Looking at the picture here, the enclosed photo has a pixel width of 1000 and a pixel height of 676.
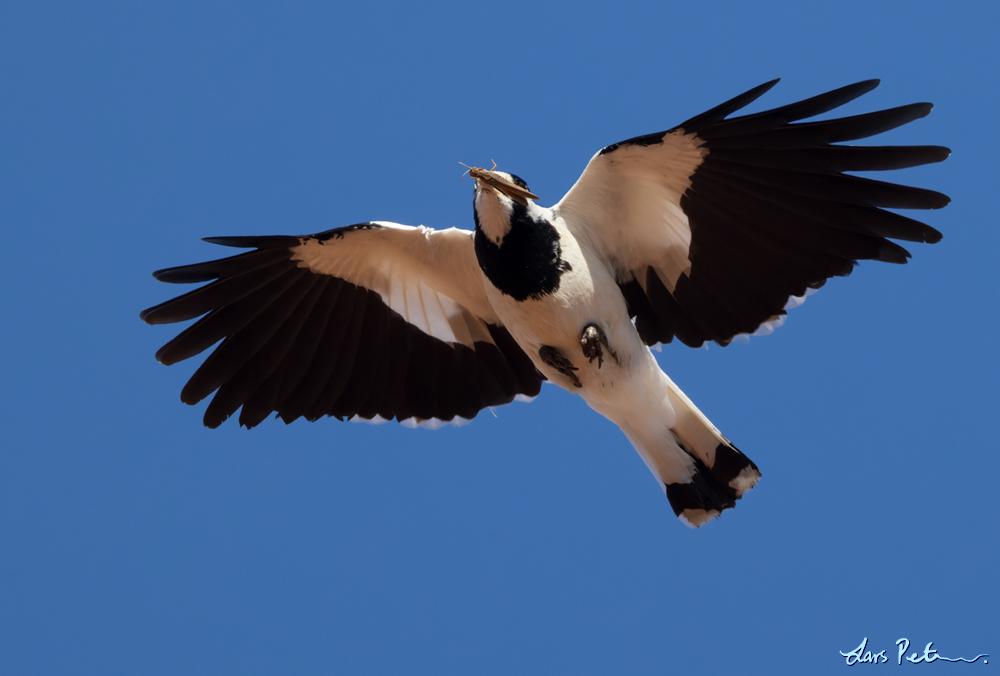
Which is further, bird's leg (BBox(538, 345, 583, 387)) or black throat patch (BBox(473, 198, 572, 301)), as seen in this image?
bird's leg (BBox(538, 345, 583, 387))

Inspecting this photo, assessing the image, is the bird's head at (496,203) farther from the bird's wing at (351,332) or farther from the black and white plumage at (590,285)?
the bird's wing at (351,332)

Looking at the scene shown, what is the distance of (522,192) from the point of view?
3.86 m

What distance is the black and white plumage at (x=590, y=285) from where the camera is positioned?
378cm

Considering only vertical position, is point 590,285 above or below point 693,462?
above

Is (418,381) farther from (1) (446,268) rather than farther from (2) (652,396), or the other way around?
(2) (652,396)

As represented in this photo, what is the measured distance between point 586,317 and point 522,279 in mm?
325

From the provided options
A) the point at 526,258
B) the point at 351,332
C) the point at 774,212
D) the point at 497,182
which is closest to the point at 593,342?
the point at 526,258

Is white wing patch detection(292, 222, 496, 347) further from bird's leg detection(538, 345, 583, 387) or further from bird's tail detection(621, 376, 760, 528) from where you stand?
bird's tail detection(621, 376, 760, 528)

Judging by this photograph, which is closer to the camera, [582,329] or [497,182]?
[497,182]

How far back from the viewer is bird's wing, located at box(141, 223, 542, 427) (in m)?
4.41

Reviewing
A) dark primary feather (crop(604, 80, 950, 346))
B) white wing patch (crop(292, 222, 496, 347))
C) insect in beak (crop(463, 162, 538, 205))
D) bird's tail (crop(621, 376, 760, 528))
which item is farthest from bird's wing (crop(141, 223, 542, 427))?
dark primary feather (crop(604, 80, 950, 346))

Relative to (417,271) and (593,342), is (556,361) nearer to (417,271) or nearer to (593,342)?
(593,342)

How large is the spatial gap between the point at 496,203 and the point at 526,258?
26 centimetres

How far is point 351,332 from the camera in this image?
15.5 ft
